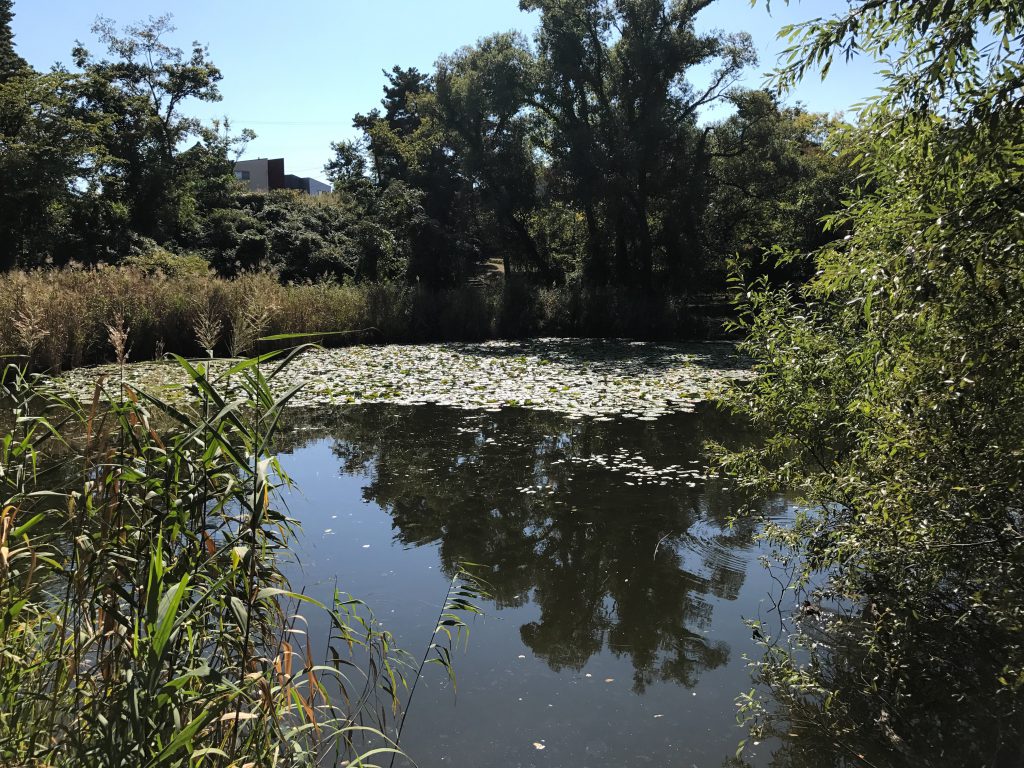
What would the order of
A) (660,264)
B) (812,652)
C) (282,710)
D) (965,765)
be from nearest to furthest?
1. (282,710)
2. (965,765)
3. (812,652)
4. (660,264)

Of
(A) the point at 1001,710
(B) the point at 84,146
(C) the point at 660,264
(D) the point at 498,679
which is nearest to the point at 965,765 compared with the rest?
(A) the point at 1001,710

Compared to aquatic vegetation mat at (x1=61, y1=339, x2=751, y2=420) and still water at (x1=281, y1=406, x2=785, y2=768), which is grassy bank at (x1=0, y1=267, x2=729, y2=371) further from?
still water at (x1=281, y1=406, x2=785, y2=768)

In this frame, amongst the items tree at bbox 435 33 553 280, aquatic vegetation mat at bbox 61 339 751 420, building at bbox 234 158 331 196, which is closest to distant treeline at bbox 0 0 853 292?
tree at bbox 435 33 553 280

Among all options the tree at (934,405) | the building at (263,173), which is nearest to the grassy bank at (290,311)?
the tree at (934,405)

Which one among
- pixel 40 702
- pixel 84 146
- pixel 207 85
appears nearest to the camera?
pixel 40 702

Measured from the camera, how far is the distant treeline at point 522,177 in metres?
18.9

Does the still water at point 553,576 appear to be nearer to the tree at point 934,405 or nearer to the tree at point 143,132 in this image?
the tree at point 934,405

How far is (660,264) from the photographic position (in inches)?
820

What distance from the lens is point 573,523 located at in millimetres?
5492

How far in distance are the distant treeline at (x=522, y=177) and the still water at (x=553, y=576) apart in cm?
1262

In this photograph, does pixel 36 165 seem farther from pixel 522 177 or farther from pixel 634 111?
pixel 634 111

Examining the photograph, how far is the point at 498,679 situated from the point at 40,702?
1.86m

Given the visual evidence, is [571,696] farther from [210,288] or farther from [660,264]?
[660,264]

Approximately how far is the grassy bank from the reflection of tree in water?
169cm
